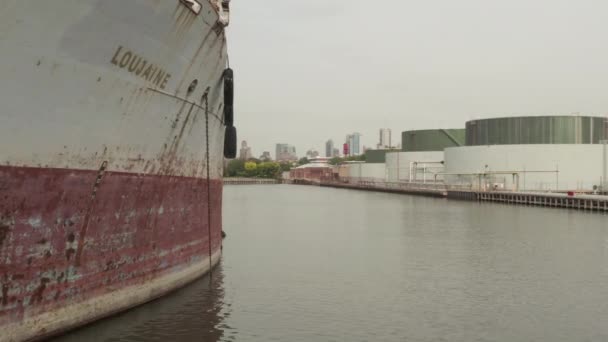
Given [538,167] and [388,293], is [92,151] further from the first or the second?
[538,167]

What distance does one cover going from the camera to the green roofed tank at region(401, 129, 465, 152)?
90.6 metres

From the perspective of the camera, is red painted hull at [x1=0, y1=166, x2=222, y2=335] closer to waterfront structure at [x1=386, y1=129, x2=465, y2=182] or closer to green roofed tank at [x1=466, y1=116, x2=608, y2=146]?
green roofed tank at [x1=466, y1=116, x2=608, y2=146]

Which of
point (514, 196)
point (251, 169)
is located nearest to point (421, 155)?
point (514, 196)

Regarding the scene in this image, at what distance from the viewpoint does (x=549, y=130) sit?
203ft

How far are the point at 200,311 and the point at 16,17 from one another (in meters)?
6.53

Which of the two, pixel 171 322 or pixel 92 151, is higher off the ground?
pixel 92 151

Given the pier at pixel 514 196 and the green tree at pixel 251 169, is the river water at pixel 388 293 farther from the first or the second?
the green tree at pixel 251 169

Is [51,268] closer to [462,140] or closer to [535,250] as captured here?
[535,250]

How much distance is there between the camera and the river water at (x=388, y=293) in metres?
10.3

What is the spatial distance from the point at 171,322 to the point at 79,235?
9.12 ft

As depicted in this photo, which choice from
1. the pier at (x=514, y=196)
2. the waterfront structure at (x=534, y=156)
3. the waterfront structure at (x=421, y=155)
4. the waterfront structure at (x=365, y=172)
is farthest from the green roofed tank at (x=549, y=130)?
the waterfront structure at (x=365, y=172)

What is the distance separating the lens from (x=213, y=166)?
567 inches

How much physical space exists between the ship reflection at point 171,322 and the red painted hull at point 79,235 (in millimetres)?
507

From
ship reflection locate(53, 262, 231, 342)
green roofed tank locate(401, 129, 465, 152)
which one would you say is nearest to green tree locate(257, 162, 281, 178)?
green roofed tank locate(401, 129, 465, 152)
